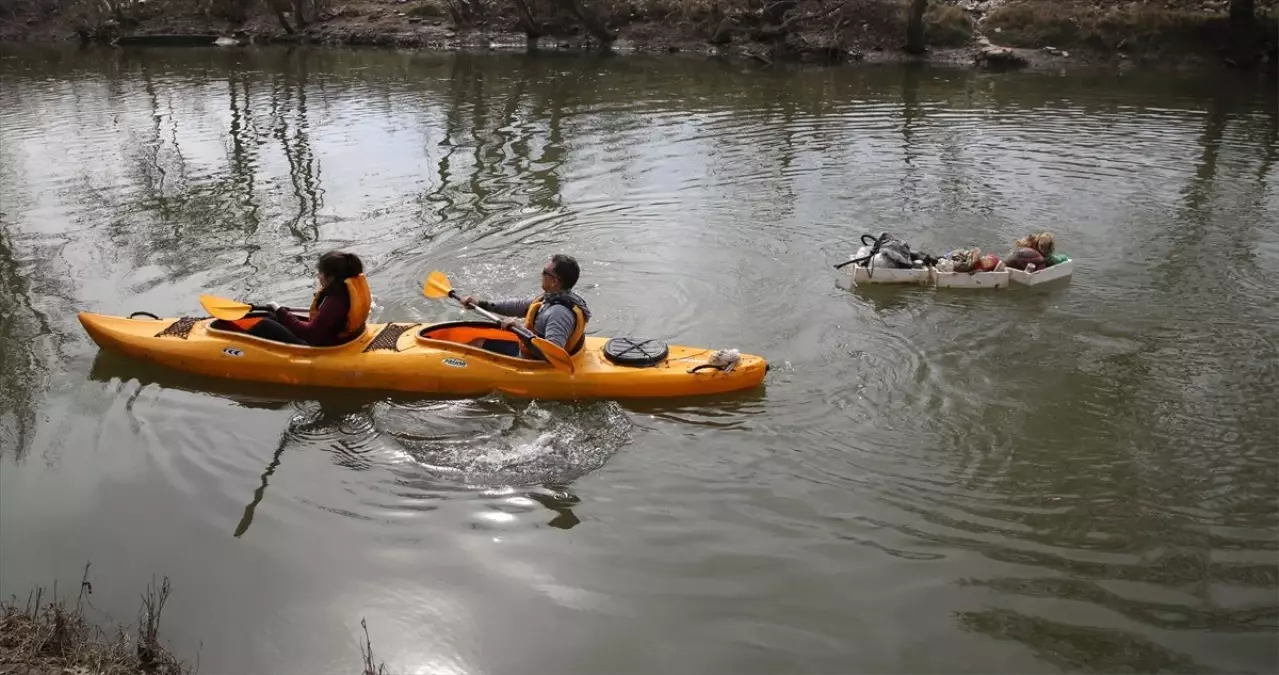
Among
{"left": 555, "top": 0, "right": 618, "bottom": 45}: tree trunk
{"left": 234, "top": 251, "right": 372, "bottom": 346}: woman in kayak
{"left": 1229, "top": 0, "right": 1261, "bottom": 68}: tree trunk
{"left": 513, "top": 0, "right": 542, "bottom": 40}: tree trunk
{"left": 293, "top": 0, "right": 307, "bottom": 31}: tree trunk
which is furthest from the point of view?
{"left": 293, "top": 0, "right": 307, "bottom": 31}: tree trunk

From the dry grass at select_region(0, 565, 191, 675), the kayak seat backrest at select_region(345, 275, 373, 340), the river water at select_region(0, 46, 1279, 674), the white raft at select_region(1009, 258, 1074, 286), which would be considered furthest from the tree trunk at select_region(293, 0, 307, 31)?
the dry grass at select_region(0, 565, 191, 675)

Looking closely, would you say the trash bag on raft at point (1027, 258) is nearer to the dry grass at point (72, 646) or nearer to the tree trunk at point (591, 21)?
the dry grass at point (72, 646)

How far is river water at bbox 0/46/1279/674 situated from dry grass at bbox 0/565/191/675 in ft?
0.92

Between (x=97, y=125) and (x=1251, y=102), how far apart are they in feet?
72.8

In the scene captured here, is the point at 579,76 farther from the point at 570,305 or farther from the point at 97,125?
the point at 570,305

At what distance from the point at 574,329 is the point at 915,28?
20.8 m

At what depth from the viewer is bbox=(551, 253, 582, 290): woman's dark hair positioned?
694 centimetres

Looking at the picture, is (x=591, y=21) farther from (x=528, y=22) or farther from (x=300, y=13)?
(x=300, y=13)

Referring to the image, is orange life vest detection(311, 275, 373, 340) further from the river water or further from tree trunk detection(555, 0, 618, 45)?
tree trunk detection(555, 0, 618, 45)

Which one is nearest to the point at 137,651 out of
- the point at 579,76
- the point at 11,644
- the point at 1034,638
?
the point at 11,644

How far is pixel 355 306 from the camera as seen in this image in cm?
728

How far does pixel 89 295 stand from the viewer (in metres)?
9.16

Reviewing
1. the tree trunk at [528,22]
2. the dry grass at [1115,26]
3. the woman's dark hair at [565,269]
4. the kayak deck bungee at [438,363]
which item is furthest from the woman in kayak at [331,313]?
the tree trunk at [528,22]

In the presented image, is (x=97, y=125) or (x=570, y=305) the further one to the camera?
(x=97, y=125)
